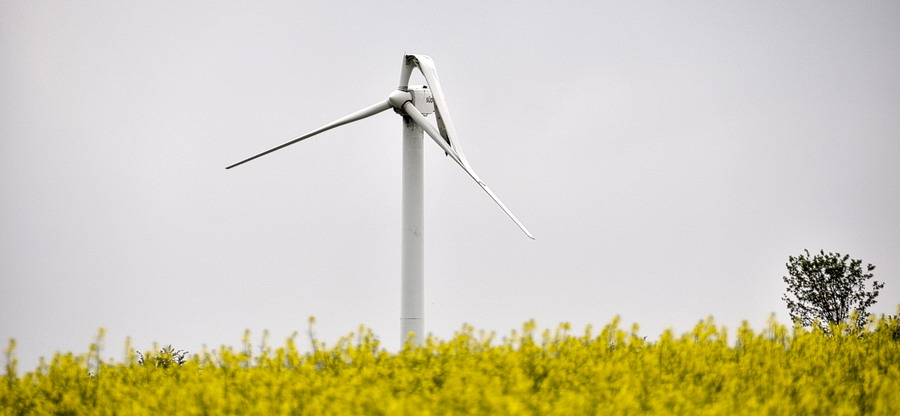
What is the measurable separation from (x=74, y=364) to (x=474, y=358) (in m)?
5.73

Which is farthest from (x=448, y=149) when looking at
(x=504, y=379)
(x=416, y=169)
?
(x=504, y=379)

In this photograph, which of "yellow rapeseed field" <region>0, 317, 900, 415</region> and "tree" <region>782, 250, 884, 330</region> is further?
"tree" <region>782, 250, 884, 330</region>

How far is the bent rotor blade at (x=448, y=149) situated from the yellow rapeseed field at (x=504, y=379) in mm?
5026

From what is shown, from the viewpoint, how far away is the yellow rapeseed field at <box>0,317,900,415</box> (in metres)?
11.1

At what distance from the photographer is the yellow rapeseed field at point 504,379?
11.1 metres

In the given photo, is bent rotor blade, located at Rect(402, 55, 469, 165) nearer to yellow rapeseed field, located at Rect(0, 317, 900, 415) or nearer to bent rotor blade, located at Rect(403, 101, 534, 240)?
bent rotor blade, located at Rect(403, 101, 534, 240)

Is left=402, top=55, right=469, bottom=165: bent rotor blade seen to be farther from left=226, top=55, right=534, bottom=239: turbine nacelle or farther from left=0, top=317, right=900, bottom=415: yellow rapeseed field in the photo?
left=0, top=317, right=900, bottom=415: yellow rapeseed field

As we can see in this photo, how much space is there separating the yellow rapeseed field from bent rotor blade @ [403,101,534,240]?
16.5 ft

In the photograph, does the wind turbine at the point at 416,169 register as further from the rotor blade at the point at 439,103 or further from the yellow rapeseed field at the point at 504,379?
the yellow rapeseed field at the point at 504,379

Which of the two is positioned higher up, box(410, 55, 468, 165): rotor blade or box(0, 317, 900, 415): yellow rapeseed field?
box(410, 55, 468, 165): rotor blade

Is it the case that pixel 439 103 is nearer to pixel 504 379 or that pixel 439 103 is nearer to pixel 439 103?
pixel 439 103

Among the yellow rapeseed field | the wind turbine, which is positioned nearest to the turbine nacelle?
the wind turbine

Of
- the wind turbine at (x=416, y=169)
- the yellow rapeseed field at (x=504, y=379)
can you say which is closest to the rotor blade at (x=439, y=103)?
the wind turbine at (x=416, y=169)

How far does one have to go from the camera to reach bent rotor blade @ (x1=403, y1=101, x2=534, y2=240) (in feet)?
66.1
